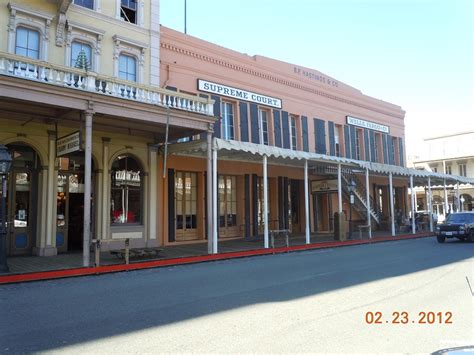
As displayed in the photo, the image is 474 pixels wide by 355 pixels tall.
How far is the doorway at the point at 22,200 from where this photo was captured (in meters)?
13.7

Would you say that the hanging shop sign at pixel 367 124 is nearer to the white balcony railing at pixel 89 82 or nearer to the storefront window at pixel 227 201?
the storefront window at pixel 227 201

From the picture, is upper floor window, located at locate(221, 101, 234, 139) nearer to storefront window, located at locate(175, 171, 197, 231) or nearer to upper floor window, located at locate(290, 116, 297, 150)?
storefront window, located at locate(175, 171, 197, 231)

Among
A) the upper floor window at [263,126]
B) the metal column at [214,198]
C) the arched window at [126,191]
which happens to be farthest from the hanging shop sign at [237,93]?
the metal column at [214,198]

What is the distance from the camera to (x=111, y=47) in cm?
1585

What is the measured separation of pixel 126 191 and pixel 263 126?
832 centimetres

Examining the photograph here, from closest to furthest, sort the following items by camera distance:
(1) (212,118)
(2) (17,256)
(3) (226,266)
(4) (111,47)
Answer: (3) (226,266), (2) (17,256), (1) (212,118), (4) (111,47)

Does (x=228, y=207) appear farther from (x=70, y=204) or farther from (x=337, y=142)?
(x=337, y=142)

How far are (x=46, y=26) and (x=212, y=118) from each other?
20.2ft

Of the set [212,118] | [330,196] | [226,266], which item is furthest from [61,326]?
[330,196]

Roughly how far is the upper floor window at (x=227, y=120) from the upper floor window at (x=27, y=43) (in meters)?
8.29

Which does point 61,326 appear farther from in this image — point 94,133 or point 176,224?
point 176,224

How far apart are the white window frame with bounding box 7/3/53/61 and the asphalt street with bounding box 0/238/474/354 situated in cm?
806

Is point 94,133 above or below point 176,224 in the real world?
above

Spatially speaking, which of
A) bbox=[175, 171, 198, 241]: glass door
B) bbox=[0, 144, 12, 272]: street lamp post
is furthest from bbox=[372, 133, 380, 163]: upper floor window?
bbox=[0, 144, 12, 272]: street lamp post
